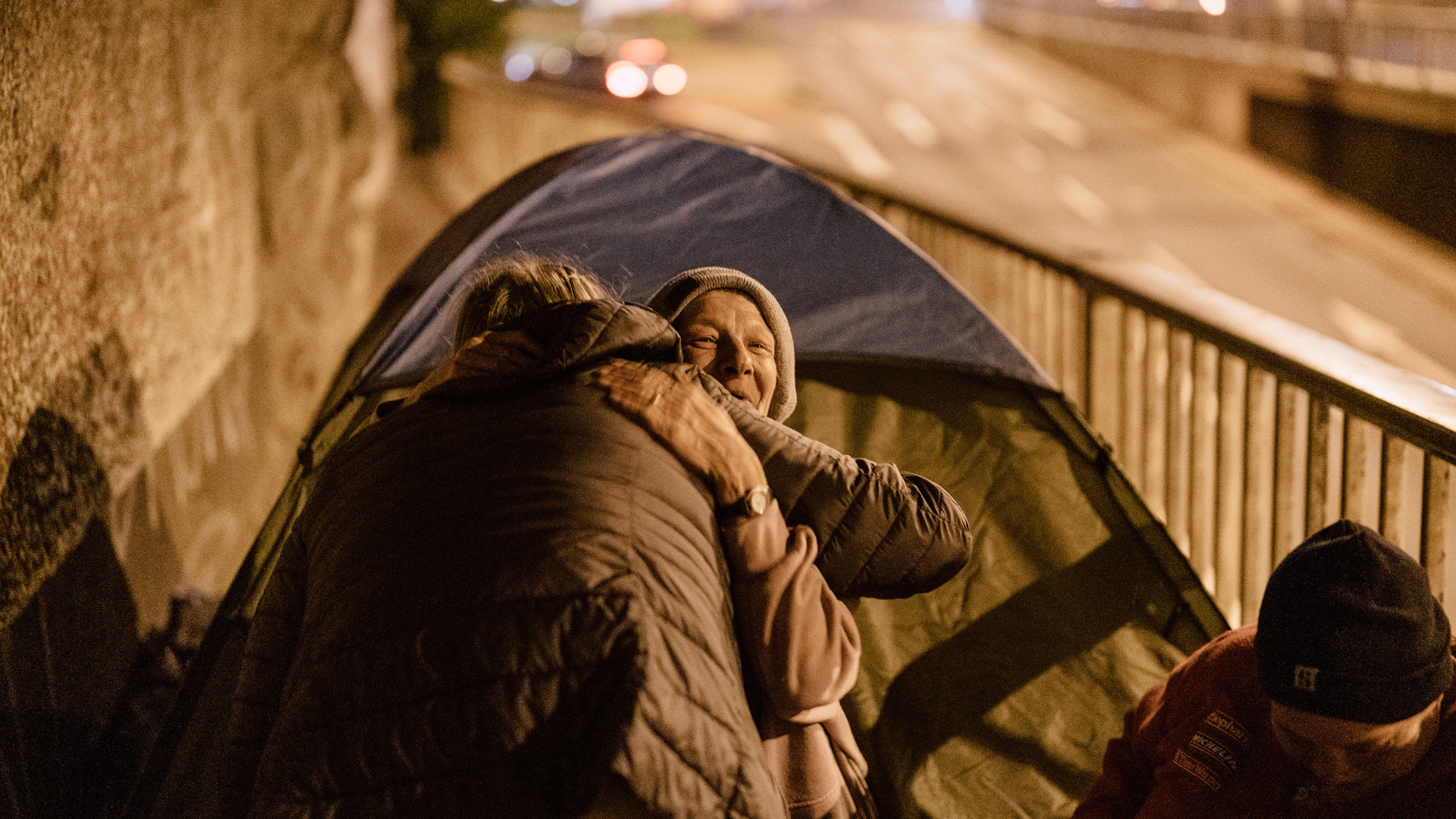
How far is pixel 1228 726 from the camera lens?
2.05m

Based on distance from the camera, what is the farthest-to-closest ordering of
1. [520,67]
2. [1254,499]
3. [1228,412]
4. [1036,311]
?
[520,67], [1036,311], [1228,412], [1254,499]

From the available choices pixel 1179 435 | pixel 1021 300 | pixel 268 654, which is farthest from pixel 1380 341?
pixel 268 654

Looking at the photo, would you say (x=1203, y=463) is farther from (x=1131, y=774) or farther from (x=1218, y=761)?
(x=1218, y=761)

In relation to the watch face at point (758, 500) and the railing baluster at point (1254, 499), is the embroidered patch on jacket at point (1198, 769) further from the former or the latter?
the railing baluster at point (1254, 499)

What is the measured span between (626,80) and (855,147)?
221 inches

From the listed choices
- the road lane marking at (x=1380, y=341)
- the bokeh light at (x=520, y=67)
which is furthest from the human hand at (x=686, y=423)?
the bokeh light at (x=520, y=67)

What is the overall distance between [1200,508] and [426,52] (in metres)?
14.8

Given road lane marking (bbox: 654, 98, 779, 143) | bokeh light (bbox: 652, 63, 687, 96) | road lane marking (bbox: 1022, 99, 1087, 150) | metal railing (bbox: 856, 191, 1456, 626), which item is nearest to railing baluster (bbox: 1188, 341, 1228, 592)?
metal railing (bbox: 856, 191, 1456, 626)

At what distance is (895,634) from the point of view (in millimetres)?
2982

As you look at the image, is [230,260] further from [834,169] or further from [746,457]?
[746,457]

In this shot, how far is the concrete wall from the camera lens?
2.68 metres

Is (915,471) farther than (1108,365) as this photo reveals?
No

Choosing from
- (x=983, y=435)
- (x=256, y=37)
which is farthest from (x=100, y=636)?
(x=256, y=37)

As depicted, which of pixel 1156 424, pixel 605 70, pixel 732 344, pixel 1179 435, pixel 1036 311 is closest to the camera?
pixel 732 344
